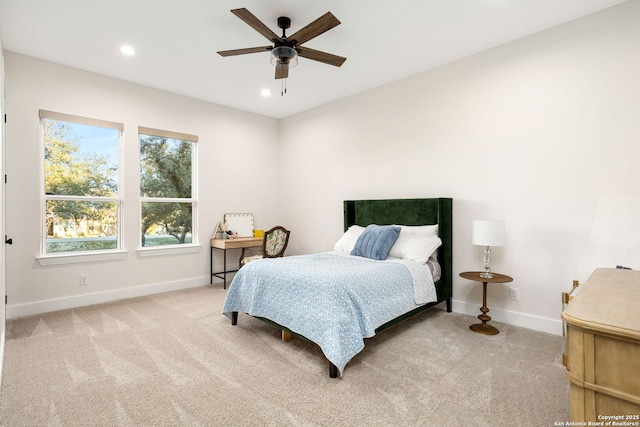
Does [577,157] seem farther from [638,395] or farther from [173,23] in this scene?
[173,23]

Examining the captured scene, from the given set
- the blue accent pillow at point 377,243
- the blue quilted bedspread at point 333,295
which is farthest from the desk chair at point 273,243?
the blue accent pillow at point 377,243

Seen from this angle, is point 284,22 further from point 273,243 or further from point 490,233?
point 273,243

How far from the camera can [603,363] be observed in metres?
0.84

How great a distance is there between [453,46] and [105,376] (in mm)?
4179

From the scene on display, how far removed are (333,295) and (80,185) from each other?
138 inches

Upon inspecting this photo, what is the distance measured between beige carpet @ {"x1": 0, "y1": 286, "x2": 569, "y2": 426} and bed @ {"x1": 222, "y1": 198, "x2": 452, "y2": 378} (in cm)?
23

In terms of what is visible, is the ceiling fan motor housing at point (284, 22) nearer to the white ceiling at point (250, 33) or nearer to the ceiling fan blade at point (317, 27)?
the white ceiling at point (250, 33)

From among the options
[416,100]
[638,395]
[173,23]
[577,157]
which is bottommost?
[638,395]

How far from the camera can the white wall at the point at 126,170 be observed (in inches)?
133

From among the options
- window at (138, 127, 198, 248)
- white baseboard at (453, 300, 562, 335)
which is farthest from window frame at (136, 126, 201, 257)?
white baseboard at (453, 300, 562, 335)

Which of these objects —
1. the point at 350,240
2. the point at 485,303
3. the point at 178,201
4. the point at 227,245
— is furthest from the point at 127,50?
the point at 485,303

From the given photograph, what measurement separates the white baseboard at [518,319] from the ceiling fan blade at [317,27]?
10.2ft

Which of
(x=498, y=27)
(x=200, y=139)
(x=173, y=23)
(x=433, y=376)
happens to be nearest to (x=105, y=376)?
(x=433, y=376)

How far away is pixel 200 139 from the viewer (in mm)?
4805
